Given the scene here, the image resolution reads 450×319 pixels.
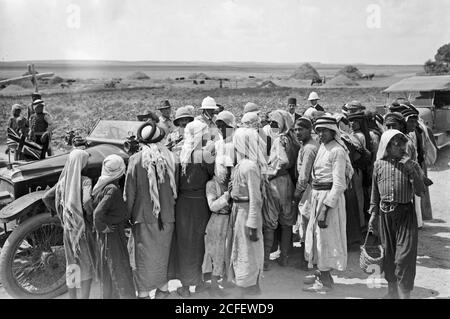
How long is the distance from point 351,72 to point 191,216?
38.9 meters

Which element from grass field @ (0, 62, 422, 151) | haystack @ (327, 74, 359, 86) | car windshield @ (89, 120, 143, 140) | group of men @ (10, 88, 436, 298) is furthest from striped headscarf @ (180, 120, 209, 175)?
haystack @ (327, 74, 359, 86)

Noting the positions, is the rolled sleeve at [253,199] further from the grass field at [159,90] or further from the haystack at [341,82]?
the haystack at [341,82]

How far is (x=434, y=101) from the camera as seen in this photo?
44.2 ft

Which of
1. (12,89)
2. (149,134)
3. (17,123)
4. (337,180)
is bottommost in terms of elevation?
(337,180)

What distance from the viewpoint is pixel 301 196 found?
493cm

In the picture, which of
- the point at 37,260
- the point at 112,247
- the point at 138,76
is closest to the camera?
the point at 112,247

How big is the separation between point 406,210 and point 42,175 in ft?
13.0

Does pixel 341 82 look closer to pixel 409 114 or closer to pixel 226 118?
pixel 409 114

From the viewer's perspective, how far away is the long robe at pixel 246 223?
162 inches

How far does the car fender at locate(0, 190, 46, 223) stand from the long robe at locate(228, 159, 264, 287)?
2108 mm

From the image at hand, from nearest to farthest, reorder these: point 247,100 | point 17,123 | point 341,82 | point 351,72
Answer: point 17,123 → point 247,100 → point 341,82 → point 351,72

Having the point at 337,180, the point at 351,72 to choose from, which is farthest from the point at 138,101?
the point at 337,180

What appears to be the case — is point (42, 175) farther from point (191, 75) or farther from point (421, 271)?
point (191, 75)
